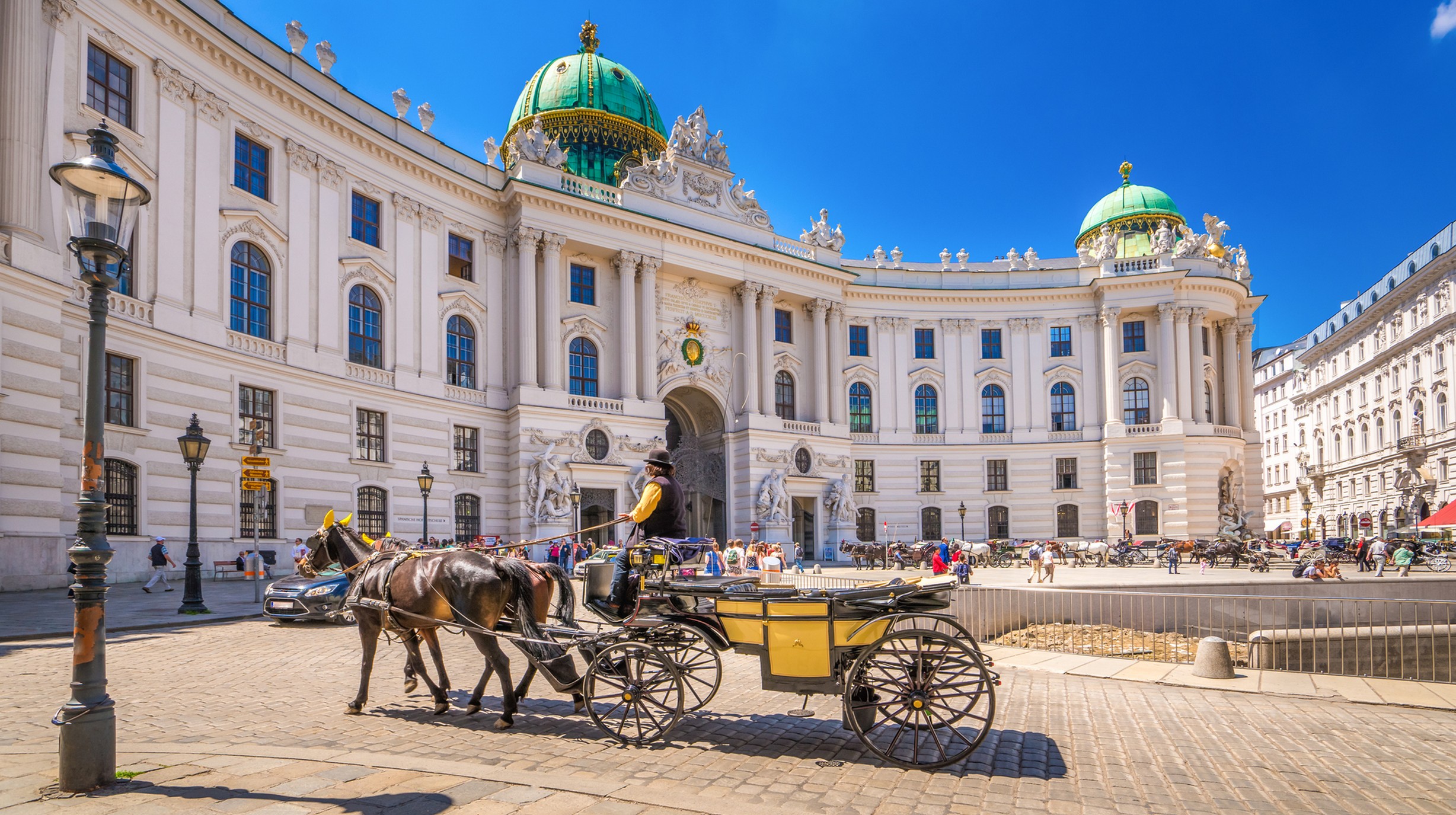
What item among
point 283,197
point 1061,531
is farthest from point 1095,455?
point 283,197

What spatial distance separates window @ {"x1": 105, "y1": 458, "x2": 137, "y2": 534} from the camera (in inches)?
869

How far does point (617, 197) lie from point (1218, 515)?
3496 cm

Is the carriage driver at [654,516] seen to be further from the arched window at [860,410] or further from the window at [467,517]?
the arched window at [860,410]

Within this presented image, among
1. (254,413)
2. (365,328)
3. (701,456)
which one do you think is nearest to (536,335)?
(365,328)

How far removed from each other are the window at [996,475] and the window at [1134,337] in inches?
364

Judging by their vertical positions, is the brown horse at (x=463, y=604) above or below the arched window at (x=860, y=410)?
below

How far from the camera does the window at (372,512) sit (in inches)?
1185

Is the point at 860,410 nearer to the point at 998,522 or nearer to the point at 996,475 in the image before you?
the point at 996,475

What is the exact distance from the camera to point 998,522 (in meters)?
49.4

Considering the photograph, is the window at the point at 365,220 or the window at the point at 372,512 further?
the window at the point at 365,220

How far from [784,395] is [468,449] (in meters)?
17.6

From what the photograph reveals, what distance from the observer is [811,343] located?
46.4 meters

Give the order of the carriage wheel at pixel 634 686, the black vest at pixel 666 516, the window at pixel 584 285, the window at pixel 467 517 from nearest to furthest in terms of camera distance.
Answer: the carriage wheel at pixel 634 686
the black vest at pixel 666 516
the window at pixel 467 517
the window at pixel 584 285

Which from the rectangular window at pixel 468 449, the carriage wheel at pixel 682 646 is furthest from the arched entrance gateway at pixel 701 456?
the carriage wheel at pixel 682 646
